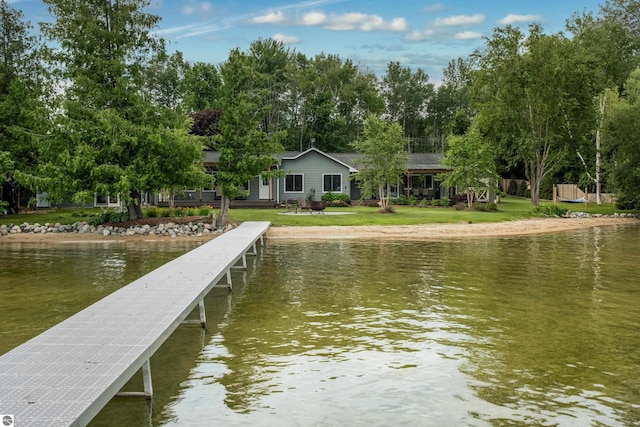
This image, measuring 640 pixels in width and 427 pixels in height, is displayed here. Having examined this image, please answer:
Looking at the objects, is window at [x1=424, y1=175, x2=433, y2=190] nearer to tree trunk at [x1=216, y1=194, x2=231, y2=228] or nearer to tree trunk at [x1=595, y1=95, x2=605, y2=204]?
tree trunk at [x1=595, y1=95, x2=605, y2=204]

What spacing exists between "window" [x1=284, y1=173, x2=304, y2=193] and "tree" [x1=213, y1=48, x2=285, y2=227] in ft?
42.6

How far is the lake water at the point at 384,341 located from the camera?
607 centimetres

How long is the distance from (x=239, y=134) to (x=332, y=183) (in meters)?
14.3

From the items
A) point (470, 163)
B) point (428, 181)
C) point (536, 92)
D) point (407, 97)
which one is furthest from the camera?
point (407, 97)

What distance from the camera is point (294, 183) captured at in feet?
129

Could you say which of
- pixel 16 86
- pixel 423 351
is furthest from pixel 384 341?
pixel 16 86

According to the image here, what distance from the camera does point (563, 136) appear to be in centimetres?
3850

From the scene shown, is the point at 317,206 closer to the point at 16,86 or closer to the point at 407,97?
the point at 16,86

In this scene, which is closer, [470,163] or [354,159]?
[470,163]

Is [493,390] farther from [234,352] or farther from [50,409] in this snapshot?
[50,409]

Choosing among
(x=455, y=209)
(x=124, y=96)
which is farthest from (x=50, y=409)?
(x=455, y=209)

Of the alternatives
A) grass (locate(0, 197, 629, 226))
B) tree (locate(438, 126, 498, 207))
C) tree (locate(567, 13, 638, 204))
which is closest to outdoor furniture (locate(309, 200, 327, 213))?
grass (locate(0, 197, 629, 226))

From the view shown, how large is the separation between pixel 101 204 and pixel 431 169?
2146 cm

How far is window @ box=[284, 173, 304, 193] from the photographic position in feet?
129
